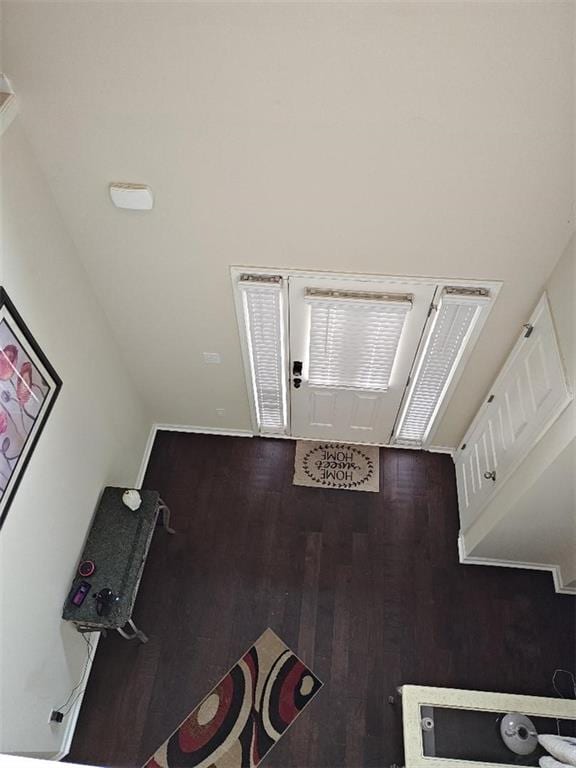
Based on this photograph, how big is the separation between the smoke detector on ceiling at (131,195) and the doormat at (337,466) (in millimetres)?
2201

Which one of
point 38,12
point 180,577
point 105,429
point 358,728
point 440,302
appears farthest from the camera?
point 180,577

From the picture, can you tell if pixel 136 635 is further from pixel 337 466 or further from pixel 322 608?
pixel 337 466

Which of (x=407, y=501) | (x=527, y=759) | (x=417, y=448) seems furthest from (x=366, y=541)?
(x=527, y=759)

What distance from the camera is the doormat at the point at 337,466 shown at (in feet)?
12.7

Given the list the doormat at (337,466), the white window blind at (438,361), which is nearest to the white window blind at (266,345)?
the doormat at (337,466)

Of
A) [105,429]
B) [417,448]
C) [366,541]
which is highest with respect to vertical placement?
[417,448]

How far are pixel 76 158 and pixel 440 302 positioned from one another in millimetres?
1831

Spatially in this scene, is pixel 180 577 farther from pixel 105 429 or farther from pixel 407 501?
pixel 407 501

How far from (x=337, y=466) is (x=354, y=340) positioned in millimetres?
1221

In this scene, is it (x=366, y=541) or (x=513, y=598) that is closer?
(x=513, y=598)

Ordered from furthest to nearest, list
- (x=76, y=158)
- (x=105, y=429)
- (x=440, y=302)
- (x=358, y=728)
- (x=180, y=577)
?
(x=180, y=577), (x=105, y=429), (x=358, y=728), (x=440, y=302), (x=76, y=158)

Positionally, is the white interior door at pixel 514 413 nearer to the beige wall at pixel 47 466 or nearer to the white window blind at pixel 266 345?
the white window blind at pixel 266 345

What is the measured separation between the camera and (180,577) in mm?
3480

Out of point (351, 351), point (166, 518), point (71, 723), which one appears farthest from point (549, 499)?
point (71, 723)
